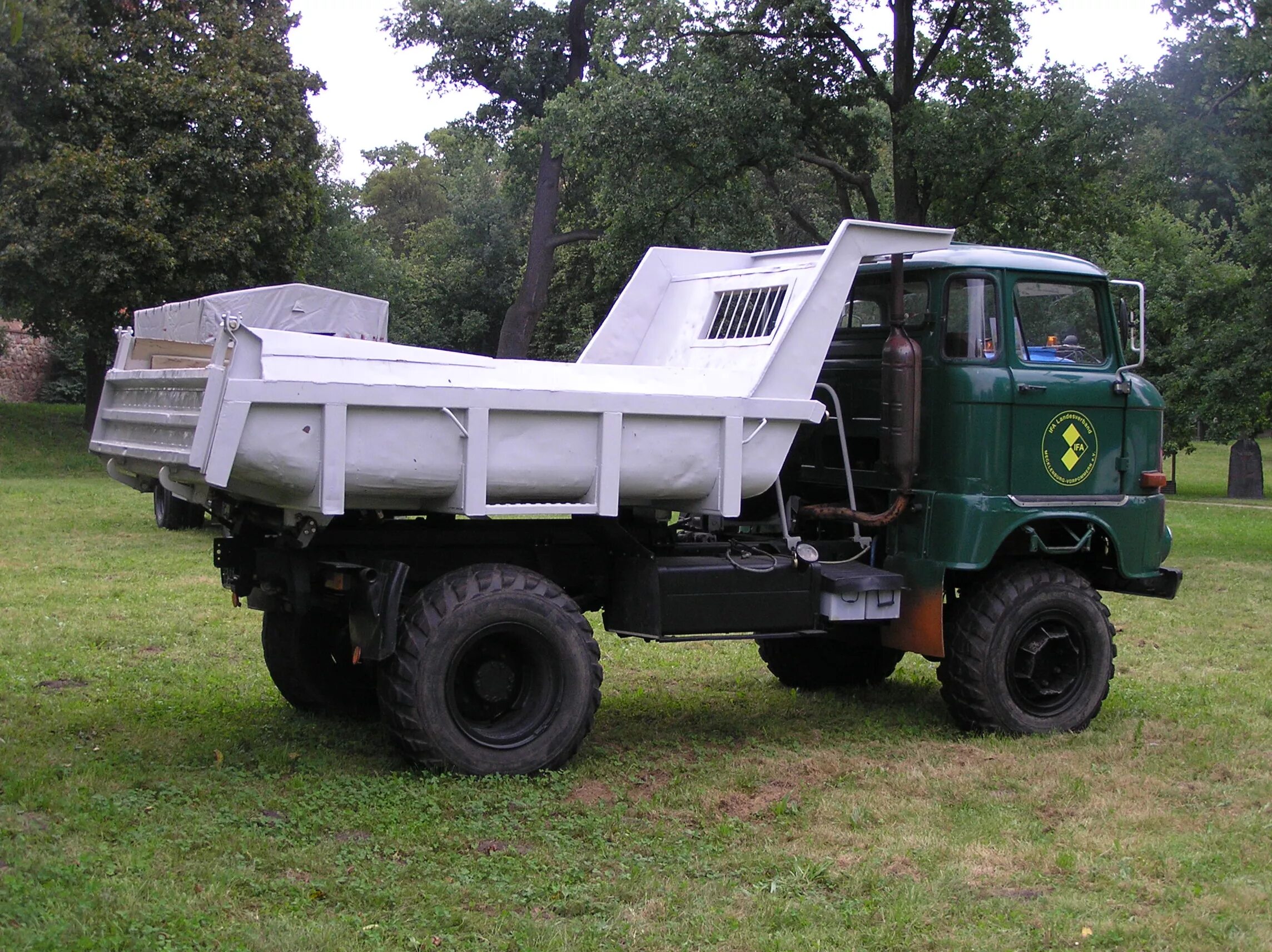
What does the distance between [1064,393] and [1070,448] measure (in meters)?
0.31

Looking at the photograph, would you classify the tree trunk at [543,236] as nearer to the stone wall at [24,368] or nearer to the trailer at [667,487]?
the stone wall at [24,368]

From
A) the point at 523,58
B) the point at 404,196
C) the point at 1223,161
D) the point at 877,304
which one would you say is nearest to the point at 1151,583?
the point at 877,304

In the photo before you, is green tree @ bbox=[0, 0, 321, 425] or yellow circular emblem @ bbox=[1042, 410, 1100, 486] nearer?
yellow circular emblem @ bbox=[1042, 410, 1100, 486]

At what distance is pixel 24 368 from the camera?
4047 cm

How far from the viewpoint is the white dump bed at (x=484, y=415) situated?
5.83m

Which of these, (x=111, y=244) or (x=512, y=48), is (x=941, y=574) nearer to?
(x=111, y=244)

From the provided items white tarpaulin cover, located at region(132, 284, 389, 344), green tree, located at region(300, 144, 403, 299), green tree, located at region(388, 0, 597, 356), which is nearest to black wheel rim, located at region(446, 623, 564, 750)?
white tarpaulin cover, located at region(132, 284, 389, 344)

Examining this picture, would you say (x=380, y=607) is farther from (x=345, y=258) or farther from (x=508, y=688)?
(x=345, y=258)

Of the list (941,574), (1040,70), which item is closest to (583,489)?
(941,574)

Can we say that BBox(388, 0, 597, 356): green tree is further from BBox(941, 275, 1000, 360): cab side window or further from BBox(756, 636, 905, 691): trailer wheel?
BBox(941, 275, 1000, 360): cab side window

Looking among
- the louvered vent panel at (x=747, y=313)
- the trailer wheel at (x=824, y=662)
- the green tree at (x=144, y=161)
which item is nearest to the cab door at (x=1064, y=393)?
the louvered vent panel at (x=747, y=313)

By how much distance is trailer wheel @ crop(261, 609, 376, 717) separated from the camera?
25.1 feet

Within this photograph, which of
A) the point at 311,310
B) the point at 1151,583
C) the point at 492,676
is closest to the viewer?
the point at 492,676

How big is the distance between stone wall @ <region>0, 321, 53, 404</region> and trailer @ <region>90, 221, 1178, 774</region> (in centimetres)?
3452
